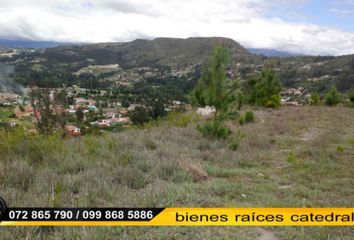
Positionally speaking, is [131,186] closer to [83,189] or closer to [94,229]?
[83,189]

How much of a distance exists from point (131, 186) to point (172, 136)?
4.63m

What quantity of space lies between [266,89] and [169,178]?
1953 cm

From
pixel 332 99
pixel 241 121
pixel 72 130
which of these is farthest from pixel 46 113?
pixel 332 99

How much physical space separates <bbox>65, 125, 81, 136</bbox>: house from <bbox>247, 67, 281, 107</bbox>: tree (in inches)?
646

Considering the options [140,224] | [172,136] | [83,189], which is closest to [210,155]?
[172,136]

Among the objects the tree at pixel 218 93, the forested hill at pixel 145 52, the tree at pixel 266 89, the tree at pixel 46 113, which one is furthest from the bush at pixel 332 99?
the forested hill at pixel 145 52

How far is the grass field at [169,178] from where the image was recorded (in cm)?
362

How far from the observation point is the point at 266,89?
23.6 m

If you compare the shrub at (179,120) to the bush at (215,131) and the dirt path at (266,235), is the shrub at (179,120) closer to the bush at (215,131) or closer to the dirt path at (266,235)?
the bush at (215,131)

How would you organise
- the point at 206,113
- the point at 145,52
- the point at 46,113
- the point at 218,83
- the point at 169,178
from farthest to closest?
the point at 145,52 < the point at 206,113 < the point at 218,83 < the point at 46,113 < the point at 169,178

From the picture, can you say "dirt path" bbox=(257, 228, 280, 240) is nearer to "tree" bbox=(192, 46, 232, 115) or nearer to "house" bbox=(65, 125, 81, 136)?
"tree" bbox=(192, 46, 232, 115)

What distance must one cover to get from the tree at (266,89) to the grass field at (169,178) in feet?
46.2

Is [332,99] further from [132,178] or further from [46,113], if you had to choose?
[132,178]

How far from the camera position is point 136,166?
231 inches
